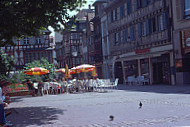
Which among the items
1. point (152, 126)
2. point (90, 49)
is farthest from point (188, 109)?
point (90, 49)

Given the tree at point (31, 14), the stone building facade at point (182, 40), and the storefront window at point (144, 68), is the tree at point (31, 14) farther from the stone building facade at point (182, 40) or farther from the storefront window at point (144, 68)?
the storefront window at point (144, 68)

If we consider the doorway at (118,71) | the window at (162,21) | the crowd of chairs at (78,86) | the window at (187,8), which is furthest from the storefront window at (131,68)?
the window at (187,8)

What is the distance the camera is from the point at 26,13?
11.0 meters

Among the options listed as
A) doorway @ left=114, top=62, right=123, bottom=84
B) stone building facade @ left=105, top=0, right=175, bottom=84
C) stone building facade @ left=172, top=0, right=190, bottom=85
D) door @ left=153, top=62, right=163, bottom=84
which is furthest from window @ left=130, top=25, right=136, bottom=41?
stone building facade @ left=172, top=0, right=190, bottom=85

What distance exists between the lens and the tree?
1049 cm

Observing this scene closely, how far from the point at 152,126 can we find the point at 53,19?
21.8ft

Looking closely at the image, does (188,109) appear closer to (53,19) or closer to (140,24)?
(53,19)

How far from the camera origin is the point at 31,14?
35.8 feet

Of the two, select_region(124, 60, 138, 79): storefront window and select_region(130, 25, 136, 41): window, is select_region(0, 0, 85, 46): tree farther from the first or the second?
select_region(124, 60, 138, 79): storefront window

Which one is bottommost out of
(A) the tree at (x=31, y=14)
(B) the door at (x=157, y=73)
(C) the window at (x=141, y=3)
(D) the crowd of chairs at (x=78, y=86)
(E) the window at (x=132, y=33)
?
(D) the crowd of chairs at (x=78, y=86)

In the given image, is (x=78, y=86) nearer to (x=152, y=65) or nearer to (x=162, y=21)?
(x=152, y=65)

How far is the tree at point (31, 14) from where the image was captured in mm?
10488

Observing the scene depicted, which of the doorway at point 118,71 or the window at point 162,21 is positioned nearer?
the window at point 162,21

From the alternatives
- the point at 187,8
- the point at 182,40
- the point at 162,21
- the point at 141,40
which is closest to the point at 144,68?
the point at 141,40
